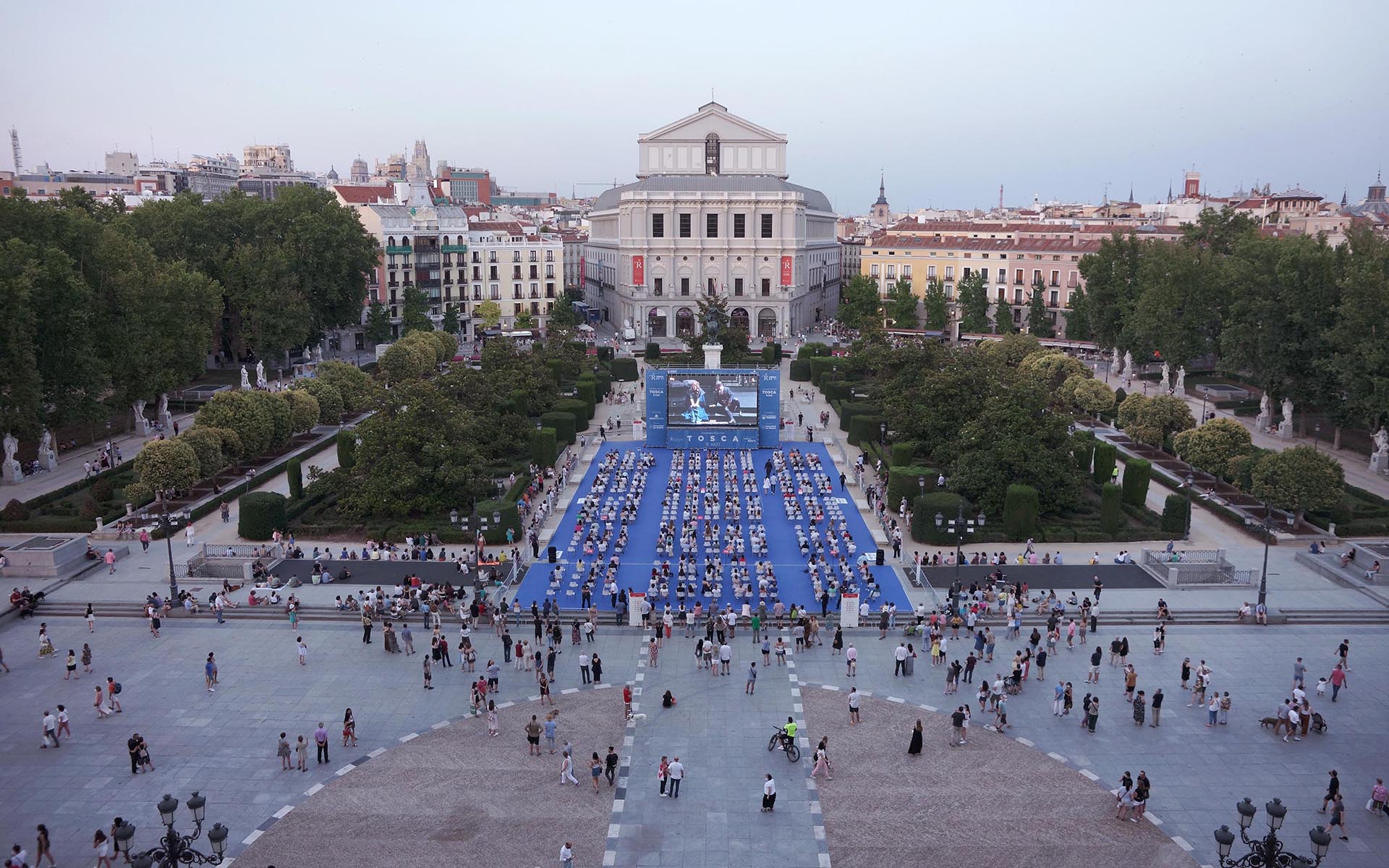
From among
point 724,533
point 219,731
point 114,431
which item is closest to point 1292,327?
point 724,533

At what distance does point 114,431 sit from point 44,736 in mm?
37243

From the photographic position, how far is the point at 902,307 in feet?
314

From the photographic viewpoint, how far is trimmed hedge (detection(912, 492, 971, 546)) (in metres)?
38.5

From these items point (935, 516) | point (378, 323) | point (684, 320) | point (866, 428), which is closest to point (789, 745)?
point (935, 516)

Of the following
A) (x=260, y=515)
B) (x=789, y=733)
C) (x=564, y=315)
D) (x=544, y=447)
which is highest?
(x=564, y=315)

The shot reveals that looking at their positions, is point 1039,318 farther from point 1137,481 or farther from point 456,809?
point 456,809

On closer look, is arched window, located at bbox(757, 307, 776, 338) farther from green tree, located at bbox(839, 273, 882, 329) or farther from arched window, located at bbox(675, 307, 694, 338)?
green tree, located at bbox(839, 273, 882, 329)

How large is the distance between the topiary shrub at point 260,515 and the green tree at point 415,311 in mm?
46340

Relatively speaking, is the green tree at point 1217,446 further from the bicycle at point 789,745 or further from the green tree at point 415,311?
the green tree at point 415,311

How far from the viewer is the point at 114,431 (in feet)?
185

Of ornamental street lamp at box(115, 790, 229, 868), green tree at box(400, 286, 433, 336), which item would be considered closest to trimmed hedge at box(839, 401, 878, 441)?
green tree at box(400, 286, 433, 336)

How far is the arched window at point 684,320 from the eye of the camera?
317 ft

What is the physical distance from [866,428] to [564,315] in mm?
42336

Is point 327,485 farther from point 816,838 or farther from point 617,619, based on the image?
point 816,838
